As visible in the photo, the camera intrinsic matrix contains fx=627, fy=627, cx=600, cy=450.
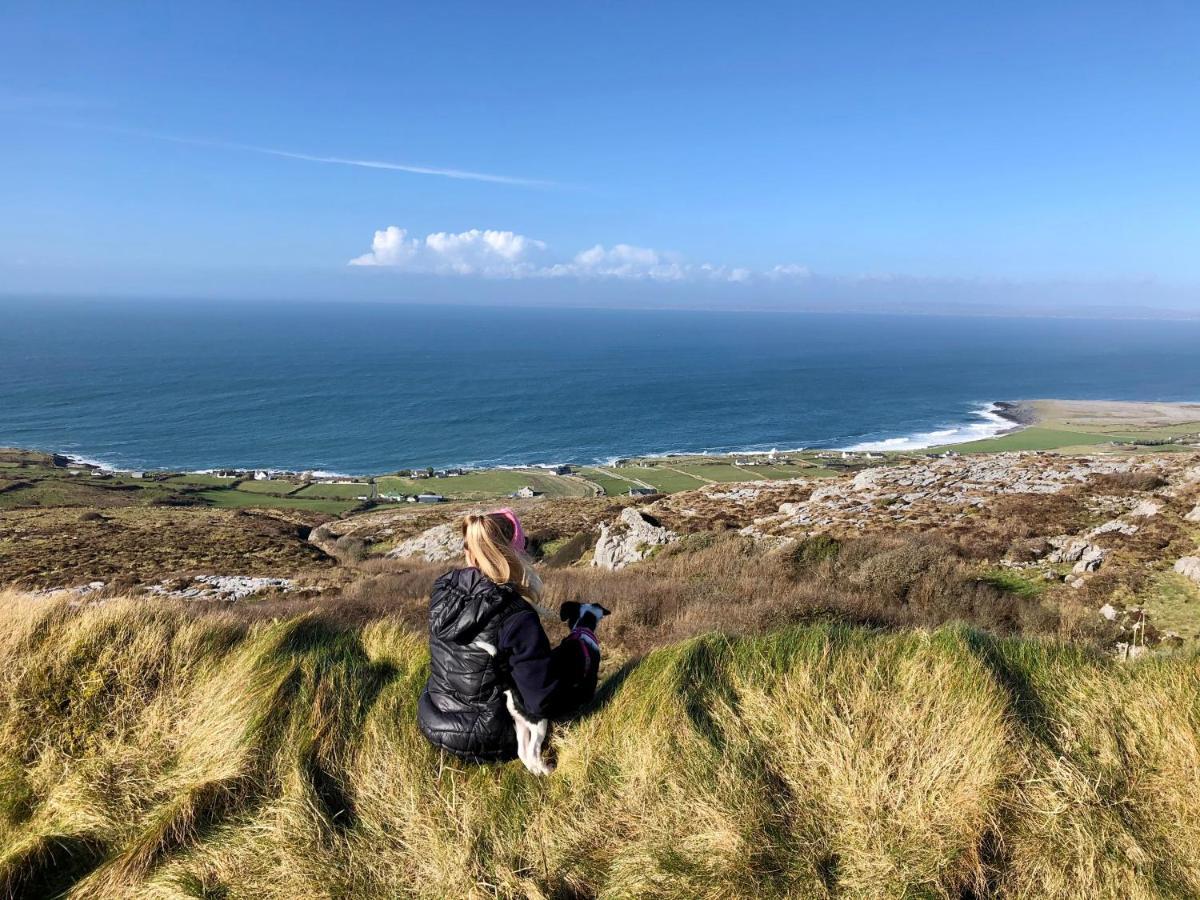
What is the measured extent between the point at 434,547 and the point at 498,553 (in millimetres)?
22450

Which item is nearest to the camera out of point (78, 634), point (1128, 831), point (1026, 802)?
point (1128, 831)

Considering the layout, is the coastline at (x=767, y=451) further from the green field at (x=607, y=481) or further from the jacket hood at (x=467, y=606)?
the jacket hood at (x=467, y=606)

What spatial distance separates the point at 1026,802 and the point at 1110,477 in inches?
765

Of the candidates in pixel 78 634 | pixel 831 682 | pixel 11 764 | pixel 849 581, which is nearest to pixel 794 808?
pixel 831 682

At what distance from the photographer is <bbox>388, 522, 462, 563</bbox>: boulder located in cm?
2439

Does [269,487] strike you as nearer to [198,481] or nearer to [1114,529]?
[198,481]

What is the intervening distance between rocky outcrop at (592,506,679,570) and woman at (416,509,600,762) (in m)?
11.2

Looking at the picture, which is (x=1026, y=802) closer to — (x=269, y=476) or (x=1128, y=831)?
(x=1128, y=831)

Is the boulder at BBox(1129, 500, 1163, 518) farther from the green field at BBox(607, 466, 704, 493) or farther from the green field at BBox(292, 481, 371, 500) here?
the green field at BBox(292, 481, 371, 500)

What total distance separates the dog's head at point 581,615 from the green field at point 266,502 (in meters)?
62.1

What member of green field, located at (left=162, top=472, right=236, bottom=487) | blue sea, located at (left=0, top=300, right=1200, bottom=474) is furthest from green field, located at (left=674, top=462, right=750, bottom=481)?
green field, located at (left=162, top=472, right=236, bottom=487)

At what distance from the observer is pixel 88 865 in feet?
12.3

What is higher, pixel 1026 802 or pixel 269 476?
pixel 1026 802

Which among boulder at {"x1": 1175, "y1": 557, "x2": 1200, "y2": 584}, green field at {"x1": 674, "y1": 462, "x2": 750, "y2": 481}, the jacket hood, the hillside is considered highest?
the jacket hood
